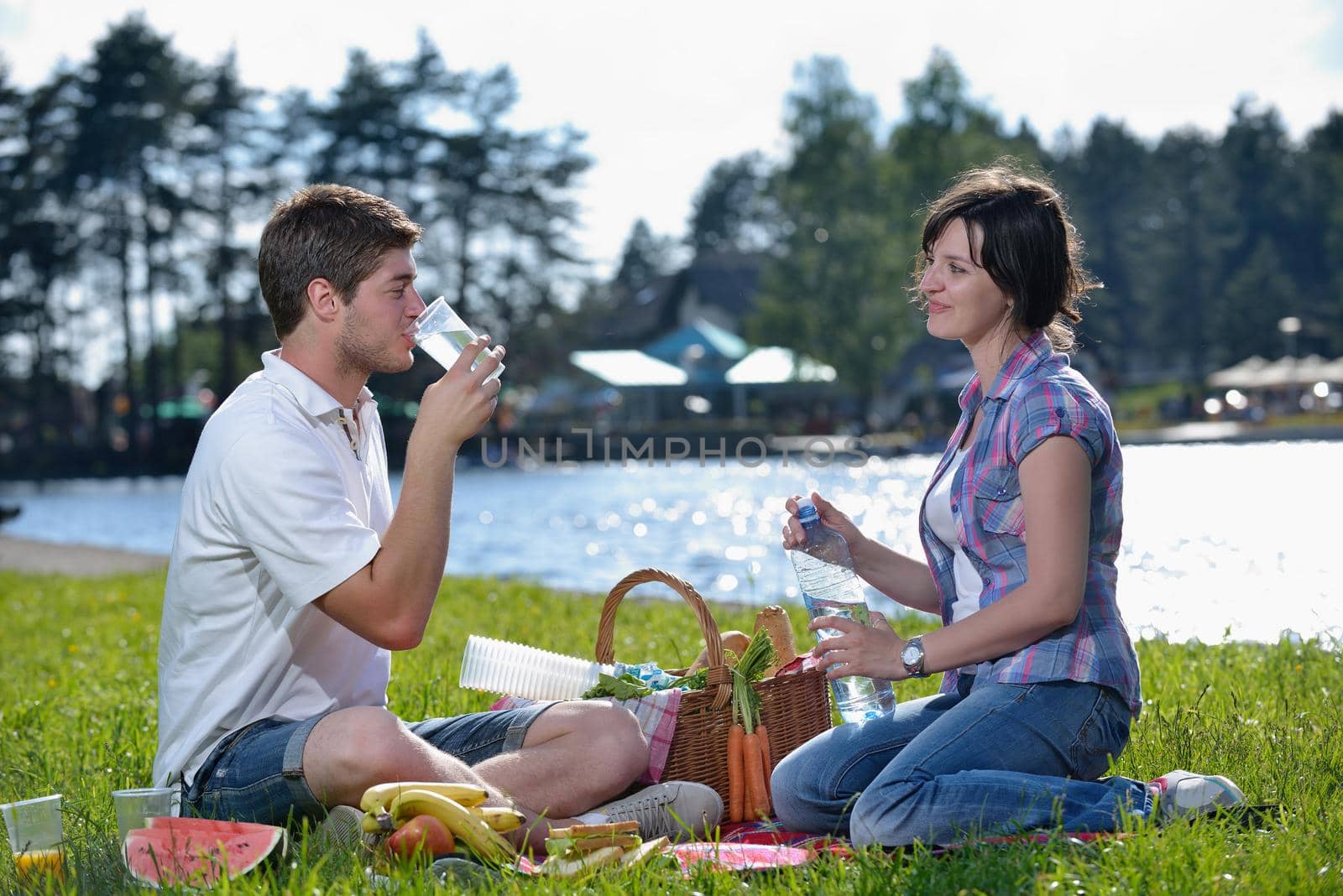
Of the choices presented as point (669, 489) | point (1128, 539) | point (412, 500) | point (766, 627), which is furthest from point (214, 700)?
point (669, 489)

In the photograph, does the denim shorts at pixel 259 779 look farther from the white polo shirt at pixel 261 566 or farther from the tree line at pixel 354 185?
the tree line at pixel 354 185

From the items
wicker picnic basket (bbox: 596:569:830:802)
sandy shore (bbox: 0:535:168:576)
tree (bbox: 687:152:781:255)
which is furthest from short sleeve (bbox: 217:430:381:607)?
tree (bbox: 687:152:781:255)

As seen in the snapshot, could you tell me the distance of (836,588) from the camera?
3.70 m

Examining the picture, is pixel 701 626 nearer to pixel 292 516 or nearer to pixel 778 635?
pixel 778 635

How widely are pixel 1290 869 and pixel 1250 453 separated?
3805 cm

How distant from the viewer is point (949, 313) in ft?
10.8

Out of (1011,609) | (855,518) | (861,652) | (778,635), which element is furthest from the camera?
(855,518)

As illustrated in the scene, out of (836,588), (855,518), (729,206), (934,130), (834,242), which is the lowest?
(855,518)

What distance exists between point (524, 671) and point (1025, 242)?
1.80 metres

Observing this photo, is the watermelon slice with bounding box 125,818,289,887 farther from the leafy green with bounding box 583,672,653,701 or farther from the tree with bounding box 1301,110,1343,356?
the tree with bounding box 1301,110,1343,356

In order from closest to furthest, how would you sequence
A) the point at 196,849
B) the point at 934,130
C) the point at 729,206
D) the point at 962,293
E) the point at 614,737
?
the point at 196,849 < the point at 962,293 < the point at 614,737 < the point at 934,130 < the point at 729,206

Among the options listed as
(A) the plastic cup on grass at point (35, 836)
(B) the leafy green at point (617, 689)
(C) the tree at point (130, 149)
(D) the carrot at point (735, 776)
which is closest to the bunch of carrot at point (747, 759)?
(D) the carrot at point (735, 776)

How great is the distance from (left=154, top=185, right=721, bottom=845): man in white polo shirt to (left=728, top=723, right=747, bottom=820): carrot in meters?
0.13

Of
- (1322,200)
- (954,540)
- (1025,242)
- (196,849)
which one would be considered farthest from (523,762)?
(1322,200)
